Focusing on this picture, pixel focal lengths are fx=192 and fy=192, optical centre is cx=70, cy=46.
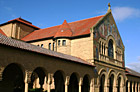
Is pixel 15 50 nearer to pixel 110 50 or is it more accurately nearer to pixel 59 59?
pixel 59 59

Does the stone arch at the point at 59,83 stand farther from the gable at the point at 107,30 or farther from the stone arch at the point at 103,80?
the gable at the point at 107,30

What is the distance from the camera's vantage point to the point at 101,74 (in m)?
28.7

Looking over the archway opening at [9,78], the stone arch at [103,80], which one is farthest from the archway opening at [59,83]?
the archway opening at [9,78]

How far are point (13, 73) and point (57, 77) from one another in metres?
7.46

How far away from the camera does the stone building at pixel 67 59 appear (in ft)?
56.0

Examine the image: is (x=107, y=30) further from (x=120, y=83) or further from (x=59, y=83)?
(x=59, y=83)

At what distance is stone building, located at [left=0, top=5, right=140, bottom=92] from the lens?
17.1 metres

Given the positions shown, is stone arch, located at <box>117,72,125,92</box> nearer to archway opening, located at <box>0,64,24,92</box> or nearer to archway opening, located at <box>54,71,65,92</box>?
archway opening, located at <box>54,71,65,92</box>

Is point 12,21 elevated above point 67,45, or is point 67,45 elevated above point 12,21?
point 12,21

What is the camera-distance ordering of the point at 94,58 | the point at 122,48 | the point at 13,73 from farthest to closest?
the point at 122,48
the point at 94,58
the point at 13,73

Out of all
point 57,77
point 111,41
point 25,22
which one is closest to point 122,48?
point 111,41

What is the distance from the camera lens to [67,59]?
2119 centimetres

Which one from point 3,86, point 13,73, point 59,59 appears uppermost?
point 59,59

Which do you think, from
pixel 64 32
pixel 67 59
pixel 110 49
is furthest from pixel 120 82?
pixel 67 59
